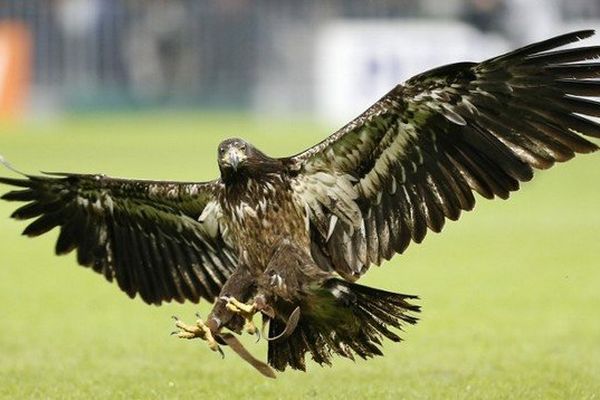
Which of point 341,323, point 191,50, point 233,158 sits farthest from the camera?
point 191,50

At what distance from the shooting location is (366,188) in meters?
8.88

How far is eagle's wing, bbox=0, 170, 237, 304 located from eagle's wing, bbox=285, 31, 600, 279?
31.8 inches

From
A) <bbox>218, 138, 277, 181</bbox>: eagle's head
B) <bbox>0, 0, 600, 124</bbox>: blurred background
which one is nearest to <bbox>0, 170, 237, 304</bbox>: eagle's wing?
<bbox>218, 138, 277, 181</bbox>: eagle's head

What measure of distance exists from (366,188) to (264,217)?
0.63m

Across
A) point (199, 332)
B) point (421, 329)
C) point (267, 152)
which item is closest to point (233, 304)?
point (199, 332)

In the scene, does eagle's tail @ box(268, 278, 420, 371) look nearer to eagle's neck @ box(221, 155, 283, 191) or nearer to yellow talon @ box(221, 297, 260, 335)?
yellow talon @ box(221, 297, 260, 335)

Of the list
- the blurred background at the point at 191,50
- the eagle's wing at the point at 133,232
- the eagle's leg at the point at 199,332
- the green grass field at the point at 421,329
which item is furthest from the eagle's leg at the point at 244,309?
the blurred background at the point at 191,50

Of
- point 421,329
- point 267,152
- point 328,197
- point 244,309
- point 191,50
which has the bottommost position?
point 244,309

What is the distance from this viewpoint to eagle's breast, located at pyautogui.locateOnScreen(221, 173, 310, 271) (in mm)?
8680

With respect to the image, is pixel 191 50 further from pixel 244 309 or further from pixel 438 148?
pixel 244 309

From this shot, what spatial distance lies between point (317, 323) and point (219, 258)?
3.96 ft

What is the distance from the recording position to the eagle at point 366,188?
27.4 feet

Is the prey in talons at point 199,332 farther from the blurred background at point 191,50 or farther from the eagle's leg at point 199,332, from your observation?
the blurred background at point 191,50

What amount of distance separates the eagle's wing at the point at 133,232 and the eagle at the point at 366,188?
1.7 inches
